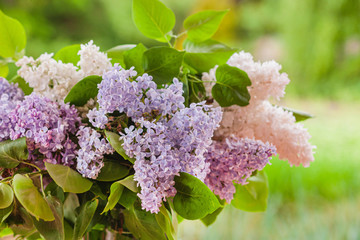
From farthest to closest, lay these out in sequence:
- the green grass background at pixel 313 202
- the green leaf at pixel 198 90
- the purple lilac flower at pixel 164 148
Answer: the green grass background at pixel 313 202, the green leaf at pixel 198 90, the purple lilac flower at pixel 164 148

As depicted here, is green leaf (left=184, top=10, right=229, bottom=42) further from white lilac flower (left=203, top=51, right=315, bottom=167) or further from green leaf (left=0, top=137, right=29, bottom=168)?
green leaf (left=0, top=137, right=29, bottom=168)

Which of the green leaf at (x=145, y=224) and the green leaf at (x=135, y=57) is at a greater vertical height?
the green leaf at (x=135, y=57)

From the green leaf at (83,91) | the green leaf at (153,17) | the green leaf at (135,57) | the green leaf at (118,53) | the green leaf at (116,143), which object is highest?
the green leaf at (153,17)

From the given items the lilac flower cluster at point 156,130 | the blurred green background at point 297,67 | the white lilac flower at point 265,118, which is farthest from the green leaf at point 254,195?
the blurred green background at point 297,67

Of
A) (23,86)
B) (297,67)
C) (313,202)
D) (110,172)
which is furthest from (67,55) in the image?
(297,67)

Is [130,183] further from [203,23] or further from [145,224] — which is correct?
[203,23]

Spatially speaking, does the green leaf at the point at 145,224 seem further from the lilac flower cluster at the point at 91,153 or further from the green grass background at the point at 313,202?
the green grass background at the point at 313,202

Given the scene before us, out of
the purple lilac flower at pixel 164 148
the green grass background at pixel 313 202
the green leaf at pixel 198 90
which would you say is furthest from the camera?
the green grass background at pixel 313 202

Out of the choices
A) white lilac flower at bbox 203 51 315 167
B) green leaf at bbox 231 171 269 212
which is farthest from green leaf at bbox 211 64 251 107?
green leaf at bbox 231 171 269 212
